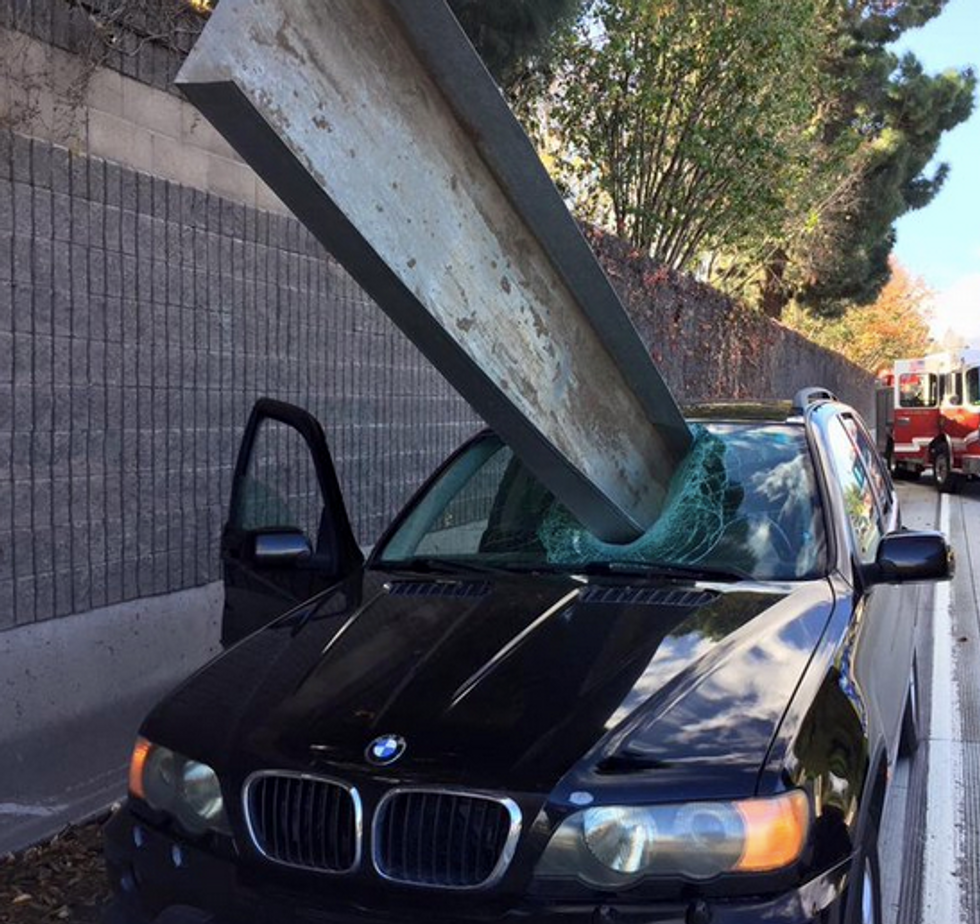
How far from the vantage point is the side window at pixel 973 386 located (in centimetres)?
1928

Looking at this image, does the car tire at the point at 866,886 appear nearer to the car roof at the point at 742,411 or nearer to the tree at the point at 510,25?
the car roof at the point at 742,411

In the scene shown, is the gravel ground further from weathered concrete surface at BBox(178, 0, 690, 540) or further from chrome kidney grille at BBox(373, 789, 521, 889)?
weathered concrete surface at BBox(178, 0, 690, 540)

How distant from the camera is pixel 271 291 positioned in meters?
6.56

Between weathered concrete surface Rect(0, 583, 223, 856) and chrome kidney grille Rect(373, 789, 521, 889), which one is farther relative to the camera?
weathered concrete surface Rect(0, 583, 223, 856)

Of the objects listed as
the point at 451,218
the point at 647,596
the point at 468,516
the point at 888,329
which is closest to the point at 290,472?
the point at 468,516

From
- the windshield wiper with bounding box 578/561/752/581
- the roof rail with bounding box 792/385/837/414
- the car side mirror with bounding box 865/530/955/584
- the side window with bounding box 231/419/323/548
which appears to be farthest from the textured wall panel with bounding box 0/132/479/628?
the car side mirror with bounding box 865/530/955/584

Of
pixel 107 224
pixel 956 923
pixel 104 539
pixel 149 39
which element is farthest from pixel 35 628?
pixel 956 923

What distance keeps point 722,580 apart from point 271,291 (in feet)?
13.4

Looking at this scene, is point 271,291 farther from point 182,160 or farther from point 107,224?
point 107,224

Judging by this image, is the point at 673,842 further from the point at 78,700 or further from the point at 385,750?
the point at 78,700

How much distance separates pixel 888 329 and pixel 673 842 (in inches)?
2302

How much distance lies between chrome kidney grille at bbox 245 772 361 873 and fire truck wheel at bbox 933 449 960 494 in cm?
1947

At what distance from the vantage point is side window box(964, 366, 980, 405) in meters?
19.3

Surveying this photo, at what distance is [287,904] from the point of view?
2295mm
